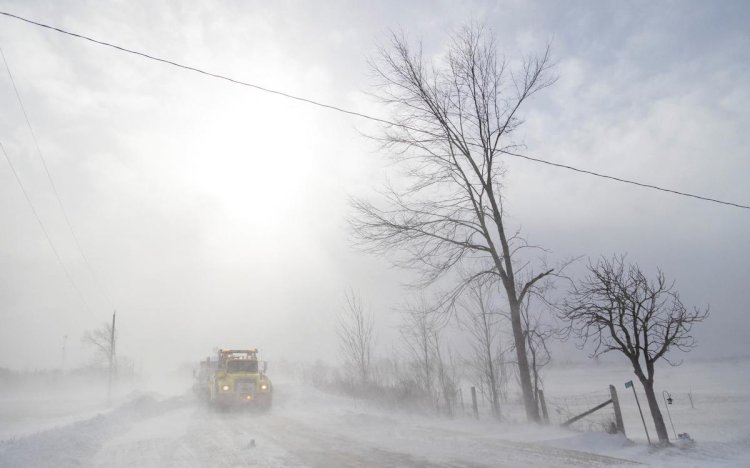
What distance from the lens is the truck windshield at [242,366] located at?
23141 millimetres

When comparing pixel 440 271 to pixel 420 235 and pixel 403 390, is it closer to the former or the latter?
pixel 420 235

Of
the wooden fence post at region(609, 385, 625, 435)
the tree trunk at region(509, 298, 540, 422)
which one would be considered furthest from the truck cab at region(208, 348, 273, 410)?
the wooden fence post at region(609, 385, 625, 435)

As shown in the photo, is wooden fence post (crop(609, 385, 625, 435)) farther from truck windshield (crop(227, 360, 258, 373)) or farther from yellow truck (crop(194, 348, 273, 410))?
truck windshield (crop(227, 360, 258, 373))

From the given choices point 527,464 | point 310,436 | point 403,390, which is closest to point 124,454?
point 310,436

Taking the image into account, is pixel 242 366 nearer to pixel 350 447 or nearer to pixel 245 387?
pixel 245 387

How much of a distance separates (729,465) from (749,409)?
3834cm

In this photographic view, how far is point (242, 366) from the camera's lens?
76.8 ft

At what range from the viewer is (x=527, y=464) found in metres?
6.64

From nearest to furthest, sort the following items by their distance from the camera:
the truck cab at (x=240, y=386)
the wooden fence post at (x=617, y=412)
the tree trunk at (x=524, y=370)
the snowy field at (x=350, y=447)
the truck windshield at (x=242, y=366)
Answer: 1. the snowy field at (x=350, y=447)
2. the wooden fence post at (x=617, y=412)
3. the tree trunk at (x=524, y=370)
4. the truck cab at (x=240, y=386)
5. the truck windshield at (x=242, y=366)

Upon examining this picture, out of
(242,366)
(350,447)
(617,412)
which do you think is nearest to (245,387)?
(242,366)

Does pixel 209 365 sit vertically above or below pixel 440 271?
below

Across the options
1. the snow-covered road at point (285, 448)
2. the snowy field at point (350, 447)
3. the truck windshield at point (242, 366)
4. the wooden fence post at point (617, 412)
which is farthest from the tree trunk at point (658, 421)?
the truck windshield at point (242, 366)

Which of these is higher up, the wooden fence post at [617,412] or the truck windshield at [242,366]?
the truck windshield at [242,366]

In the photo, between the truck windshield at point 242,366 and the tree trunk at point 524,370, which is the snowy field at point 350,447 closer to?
the tree trunk at point 524,370
